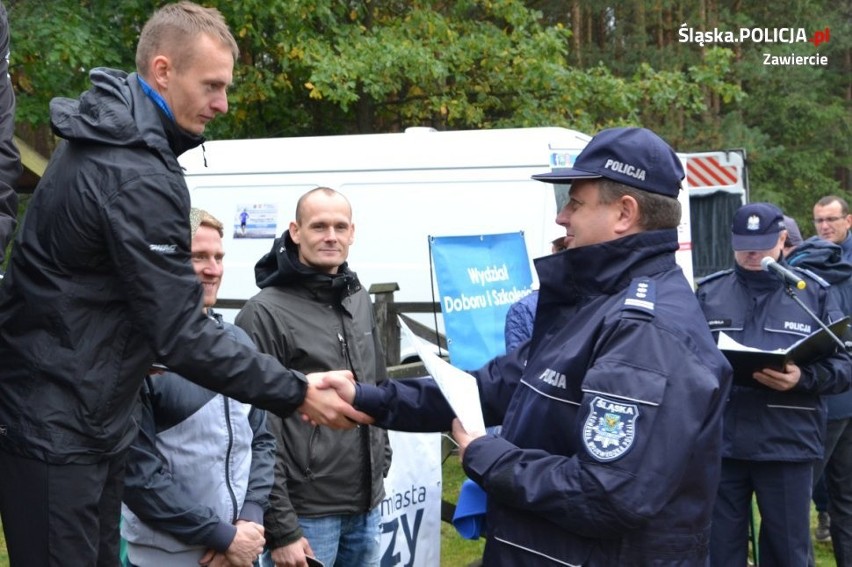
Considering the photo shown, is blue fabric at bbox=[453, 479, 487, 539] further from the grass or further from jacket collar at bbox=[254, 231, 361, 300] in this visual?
the grass

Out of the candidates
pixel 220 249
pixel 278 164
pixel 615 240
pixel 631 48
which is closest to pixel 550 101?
pixel 278 164

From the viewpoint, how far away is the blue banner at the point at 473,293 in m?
6.74

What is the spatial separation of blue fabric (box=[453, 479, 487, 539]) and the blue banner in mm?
3042

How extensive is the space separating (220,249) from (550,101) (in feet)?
39.1

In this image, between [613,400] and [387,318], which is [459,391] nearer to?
[613,400]

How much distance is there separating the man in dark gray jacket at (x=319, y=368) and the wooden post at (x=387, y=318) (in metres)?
2.38

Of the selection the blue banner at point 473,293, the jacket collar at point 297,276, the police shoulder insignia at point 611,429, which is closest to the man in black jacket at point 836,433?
the blue banner at point 473,293

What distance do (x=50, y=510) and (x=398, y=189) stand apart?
7147 mm

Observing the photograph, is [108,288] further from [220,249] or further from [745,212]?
[745,212]

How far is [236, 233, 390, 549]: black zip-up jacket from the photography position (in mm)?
4363

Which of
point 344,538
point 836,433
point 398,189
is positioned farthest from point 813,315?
point 398,189

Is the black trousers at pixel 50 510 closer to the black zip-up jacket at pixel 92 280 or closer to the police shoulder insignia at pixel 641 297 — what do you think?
the black zip-up jacket at pixel 92 280

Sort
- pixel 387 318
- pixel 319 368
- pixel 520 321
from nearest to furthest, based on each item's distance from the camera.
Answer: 1. pixel 319 368
2. pixel 520 321
3. pixel 387 318

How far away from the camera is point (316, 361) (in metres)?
4.38
